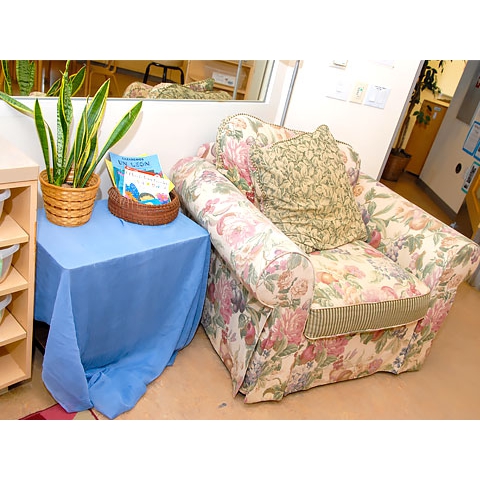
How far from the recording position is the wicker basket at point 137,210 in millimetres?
1630

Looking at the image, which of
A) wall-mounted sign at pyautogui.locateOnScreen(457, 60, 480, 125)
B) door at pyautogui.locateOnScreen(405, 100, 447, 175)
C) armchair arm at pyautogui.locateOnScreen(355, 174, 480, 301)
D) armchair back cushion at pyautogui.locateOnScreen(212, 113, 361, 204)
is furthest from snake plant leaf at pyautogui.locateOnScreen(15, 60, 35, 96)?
door at pyautogui.locateOnScreen(405, 100, 447, 175)

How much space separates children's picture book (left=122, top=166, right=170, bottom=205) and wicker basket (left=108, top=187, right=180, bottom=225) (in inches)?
1.5

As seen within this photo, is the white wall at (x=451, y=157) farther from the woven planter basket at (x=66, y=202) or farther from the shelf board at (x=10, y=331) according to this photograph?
the shelf board at (x=10, y=331)

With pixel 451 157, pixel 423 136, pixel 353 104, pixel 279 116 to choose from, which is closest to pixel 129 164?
pixel 279 116

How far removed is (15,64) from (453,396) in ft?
6.95

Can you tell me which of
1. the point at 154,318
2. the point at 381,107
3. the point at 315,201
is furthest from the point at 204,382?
the point at 381,107

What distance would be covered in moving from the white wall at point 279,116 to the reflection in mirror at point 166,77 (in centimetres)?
4

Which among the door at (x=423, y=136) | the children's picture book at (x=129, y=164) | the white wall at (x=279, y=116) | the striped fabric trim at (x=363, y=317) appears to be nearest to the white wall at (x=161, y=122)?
the white wall at (x=279, y=116)

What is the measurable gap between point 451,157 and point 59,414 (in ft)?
13.6

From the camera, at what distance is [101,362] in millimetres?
1627

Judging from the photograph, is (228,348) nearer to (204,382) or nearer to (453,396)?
(204,382)

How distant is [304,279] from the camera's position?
146 cm

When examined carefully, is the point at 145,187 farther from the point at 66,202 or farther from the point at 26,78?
the point at 26,78

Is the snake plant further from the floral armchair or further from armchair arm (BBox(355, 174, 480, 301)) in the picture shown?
armchair arm (BBox(355, 174, 480, 301))
